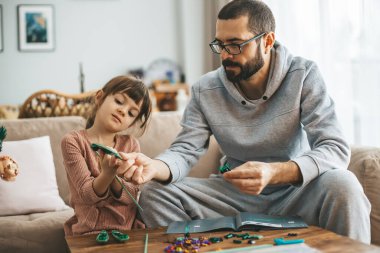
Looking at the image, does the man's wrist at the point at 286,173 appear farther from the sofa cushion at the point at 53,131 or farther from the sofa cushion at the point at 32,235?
the sofa cushion at the point at 53,131

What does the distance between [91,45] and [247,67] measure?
13.8ft

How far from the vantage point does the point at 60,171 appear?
2418mm

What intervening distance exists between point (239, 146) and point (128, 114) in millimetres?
445

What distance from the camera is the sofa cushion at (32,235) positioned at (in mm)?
1985

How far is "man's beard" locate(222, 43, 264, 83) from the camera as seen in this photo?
192 cm

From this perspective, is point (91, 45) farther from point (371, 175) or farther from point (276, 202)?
point (371, 175)

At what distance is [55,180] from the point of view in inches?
93.2

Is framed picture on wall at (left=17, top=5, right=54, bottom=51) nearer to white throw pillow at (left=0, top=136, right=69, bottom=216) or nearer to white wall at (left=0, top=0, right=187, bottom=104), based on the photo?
white wall at (left=0, top=0, right=187, bottom=104)

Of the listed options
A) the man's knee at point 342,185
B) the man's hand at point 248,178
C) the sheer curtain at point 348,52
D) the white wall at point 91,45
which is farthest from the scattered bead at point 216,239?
the white wall at point 91,45

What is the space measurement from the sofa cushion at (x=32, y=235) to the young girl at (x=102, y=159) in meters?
0.21

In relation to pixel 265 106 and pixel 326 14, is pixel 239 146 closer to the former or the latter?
pixel 265 106

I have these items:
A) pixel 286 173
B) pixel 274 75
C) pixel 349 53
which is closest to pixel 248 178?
pixel 286 173

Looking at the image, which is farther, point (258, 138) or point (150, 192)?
point (258, 138)

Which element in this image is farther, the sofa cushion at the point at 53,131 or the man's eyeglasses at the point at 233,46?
the sofa cushion at the point at 53,131
